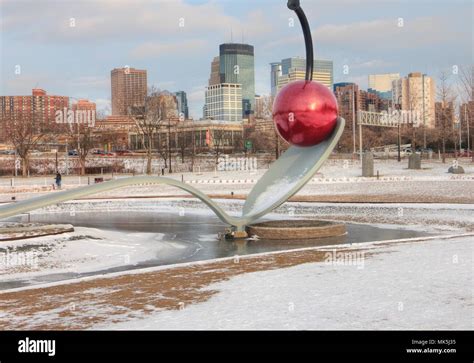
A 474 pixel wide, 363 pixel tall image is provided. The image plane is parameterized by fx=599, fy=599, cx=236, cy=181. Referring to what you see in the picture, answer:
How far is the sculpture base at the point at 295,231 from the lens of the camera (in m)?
15.6

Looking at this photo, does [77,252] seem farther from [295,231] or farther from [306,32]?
[306,32]

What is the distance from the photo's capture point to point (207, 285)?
9.85 meters

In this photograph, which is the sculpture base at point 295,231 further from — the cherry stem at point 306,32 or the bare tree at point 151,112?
the bare tree at point 151,112

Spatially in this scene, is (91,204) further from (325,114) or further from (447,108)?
(447,108)

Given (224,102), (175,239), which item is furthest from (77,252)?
(224,102)

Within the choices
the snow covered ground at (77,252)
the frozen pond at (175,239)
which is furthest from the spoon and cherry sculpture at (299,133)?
the snow covered ground at (77,252)

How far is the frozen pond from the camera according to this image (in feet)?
40.7

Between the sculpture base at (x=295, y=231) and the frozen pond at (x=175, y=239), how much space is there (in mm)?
324

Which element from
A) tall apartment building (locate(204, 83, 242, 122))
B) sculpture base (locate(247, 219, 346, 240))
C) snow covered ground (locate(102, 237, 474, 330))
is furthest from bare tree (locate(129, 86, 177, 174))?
tall apartment building (locate(204, 83, 242, 122))

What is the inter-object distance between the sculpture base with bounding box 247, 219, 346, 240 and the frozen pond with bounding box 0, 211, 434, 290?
32 centimetres

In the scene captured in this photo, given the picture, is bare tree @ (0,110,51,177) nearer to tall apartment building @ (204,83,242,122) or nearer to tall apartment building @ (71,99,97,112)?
tall apartment building @ (71,99,97,112)

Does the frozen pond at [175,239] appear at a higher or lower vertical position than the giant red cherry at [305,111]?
lower
